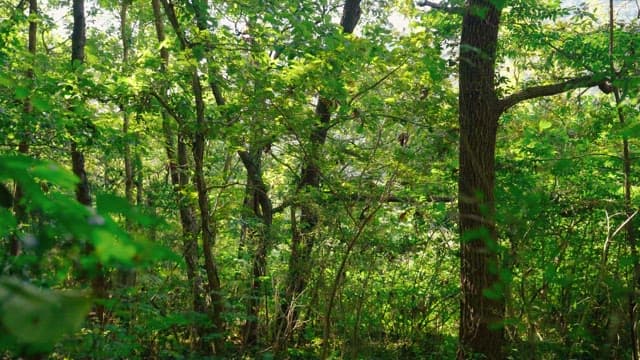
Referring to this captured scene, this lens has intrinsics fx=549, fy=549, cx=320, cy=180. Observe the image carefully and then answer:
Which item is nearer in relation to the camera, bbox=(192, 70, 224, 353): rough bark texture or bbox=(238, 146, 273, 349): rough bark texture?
bbox=(192, 70, 224, 353): rough bark texture

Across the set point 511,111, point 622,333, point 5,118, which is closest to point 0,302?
point 5,118

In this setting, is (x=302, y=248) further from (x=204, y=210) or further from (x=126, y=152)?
(x=126, y=152)

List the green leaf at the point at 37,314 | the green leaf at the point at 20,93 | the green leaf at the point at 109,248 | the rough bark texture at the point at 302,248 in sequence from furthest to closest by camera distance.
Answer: the rough bark texture at the point at 302,248 < the green leaf at the point at 20,93 < the green leaf at the point at 109,248 < the green leaf at the point at 37,314

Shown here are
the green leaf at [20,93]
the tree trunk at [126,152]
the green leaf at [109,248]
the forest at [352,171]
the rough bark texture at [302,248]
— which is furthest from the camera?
the rough bark texture at [302,248]

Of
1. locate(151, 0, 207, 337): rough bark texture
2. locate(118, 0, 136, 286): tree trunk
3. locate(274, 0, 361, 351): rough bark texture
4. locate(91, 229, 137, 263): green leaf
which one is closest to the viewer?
locate(91, 229, 137, 263): green leaf

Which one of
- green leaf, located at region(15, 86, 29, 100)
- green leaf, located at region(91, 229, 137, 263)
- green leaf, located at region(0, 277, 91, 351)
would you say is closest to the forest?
green leaf, located at region(15, 86, 29, 100)

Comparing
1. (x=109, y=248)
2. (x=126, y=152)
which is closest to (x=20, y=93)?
(x=109, y=248)

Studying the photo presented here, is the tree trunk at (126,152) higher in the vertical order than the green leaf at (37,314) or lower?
higher

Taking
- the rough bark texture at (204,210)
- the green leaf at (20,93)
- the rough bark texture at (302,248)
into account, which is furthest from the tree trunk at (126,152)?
the green leaf at (20,93)

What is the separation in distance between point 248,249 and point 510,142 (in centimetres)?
368

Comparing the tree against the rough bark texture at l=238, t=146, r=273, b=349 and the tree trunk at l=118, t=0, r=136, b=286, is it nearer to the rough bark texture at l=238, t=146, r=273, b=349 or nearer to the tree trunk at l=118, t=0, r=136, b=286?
the rough bark texture at l=238, t=146, r=273, b=349

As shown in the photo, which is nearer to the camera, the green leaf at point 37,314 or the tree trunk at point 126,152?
the green leaf at point 37,314

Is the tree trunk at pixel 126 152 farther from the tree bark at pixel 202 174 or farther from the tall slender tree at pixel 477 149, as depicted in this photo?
the tall slender tree at pixel 477 149

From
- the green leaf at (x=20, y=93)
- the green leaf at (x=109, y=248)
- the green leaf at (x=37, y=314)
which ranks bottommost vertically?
the green leaf at (x=37, y=314)
